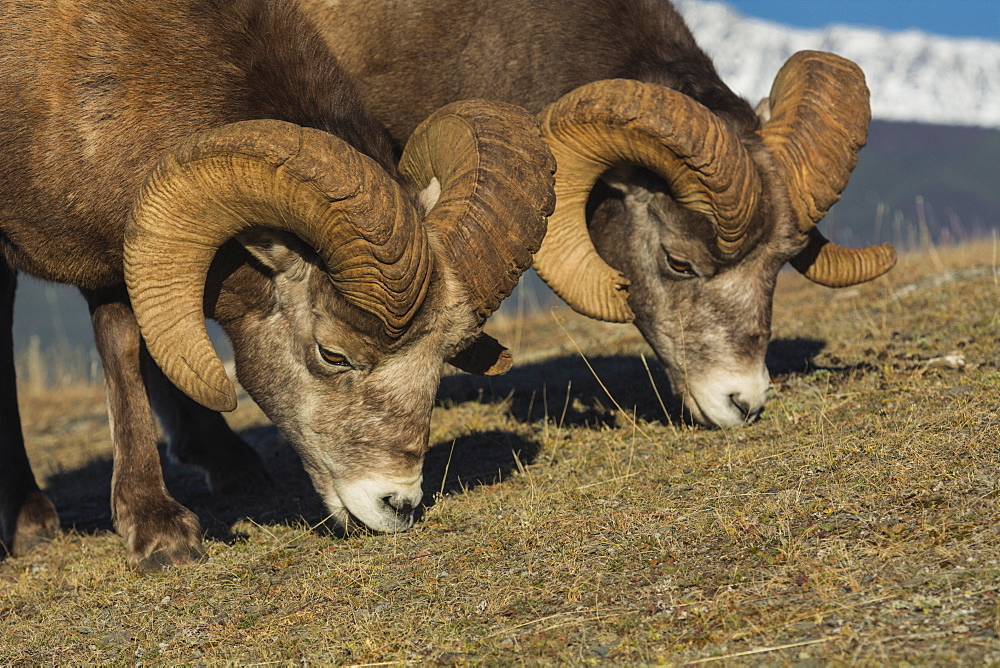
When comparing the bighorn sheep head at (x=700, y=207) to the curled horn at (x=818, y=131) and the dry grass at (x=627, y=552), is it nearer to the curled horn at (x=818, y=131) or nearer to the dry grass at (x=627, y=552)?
the curled horn at (x=818, y=131)

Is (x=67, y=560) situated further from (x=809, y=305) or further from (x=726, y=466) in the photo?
(x=809, y=305)

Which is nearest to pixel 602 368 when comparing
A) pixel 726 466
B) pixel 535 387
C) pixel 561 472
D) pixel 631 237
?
pixel 535 387

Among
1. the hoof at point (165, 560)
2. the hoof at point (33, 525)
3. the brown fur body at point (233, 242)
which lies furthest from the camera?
the hoof at point (33, 525)

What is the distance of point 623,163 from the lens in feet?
20.6

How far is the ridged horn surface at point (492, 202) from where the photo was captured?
4.86 metres

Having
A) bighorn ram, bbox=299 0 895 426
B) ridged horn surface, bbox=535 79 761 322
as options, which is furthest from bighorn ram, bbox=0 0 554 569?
bighorn ram, bbox=299 0 895 426

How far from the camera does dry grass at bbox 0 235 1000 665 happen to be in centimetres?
344

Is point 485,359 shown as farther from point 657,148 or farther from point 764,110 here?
point 764,110

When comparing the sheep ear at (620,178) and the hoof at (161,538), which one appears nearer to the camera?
the hoof at (161,538)

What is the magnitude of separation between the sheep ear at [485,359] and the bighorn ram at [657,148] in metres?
0.82

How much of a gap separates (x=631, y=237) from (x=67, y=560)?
3701 mm

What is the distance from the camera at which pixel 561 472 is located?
5.89 meters

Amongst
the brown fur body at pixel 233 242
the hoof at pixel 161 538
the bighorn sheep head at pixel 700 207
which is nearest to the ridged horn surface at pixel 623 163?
the bighorn sheep head at pixel 700 207

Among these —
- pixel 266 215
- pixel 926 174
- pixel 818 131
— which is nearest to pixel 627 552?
pixel 266 215
